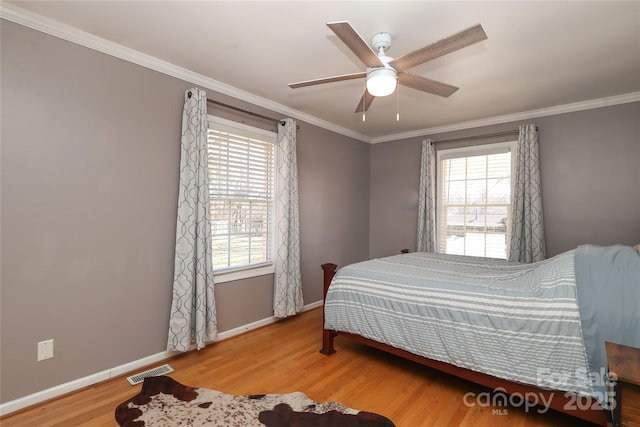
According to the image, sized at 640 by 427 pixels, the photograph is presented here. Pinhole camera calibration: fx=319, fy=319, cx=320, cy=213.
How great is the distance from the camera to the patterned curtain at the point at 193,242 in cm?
274

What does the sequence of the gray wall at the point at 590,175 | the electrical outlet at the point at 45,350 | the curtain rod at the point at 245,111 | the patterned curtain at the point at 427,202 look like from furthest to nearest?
the patterned curtain at the point at 427,202
the gray wall at the point at 590,175
the curtain rod at the point at 245,111
the electrical outlet at the point at 45,350

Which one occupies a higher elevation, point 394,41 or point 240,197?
point 394,41

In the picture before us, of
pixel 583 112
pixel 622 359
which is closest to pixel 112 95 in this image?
pixel 622 359

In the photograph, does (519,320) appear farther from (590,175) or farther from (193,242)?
(590,175)

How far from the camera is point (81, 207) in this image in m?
2.31

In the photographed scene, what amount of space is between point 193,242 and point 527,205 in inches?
145

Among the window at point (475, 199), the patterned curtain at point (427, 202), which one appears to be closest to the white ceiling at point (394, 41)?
the window at point (475, 199)

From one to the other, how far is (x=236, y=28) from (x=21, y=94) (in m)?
1.45

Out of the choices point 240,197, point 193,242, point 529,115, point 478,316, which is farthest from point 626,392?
point 529,115

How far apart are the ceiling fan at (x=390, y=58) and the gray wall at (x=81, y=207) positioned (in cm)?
156

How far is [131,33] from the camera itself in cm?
230

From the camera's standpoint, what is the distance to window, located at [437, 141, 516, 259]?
4.07 meters

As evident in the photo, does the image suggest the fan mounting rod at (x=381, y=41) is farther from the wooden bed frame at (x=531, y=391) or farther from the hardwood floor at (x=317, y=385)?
the hardwood floor at (x=317, y=385)

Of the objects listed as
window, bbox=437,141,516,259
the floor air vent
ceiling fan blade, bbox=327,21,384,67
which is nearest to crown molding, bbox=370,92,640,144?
window, bbox=437,141,516,259
